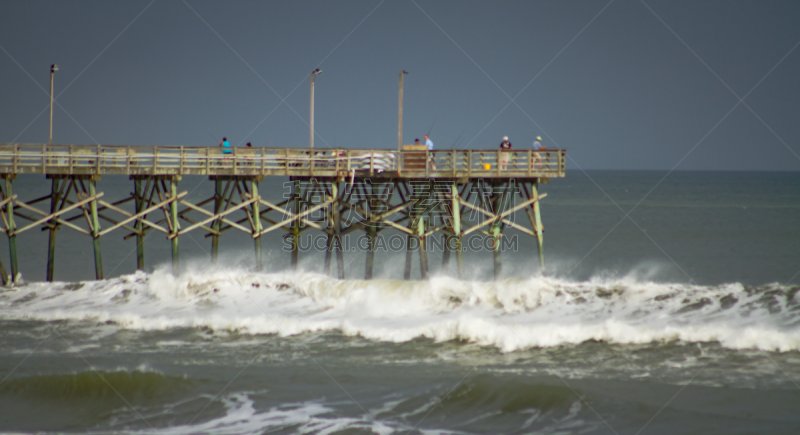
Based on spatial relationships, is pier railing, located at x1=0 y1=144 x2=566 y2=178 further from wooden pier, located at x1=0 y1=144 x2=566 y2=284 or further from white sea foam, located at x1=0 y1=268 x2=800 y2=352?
white sea foam, located at x1=0 y1=268 x2=800 y2=352

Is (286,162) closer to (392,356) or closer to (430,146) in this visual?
(430,146)

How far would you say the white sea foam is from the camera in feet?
50.7

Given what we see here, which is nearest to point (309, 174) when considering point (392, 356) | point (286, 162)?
point (286, 162)

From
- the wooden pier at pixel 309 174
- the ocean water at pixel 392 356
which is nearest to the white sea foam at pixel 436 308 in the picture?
the ocean water at pixel 392 356

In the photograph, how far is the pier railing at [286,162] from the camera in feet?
66.6

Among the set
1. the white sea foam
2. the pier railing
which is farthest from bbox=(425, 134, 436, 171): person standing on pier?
the white sea foam

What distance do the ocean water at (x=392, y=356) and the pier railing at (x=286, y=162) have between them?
3196 mm

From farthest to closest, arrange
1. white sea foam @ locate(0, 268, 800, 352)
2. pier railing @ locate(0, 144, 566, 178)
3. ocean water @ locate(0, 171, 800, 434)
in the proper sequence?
pier railing @ locate(0, 144, 566, 178), white sea foam @ locate(0, 268, 800, 352), ocean water @ locate(0, 171, 800, 434)

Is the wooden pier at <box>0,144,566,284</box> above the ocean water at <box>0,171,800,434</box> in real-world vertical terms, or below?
above

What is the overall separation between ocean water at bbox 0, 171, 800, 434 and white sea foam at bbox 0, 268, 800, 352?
0.06 metres

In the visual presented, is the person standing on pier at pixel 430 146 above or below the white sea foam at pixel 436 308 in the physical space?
above

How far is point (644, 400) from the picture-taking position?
38.6 ft

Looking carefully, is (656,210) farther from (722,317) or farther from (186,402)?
(186,402)

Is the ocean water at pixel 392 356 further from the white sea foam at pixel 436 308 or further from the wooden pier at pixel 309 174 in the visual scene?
the wooden pier at pixel 309 174
